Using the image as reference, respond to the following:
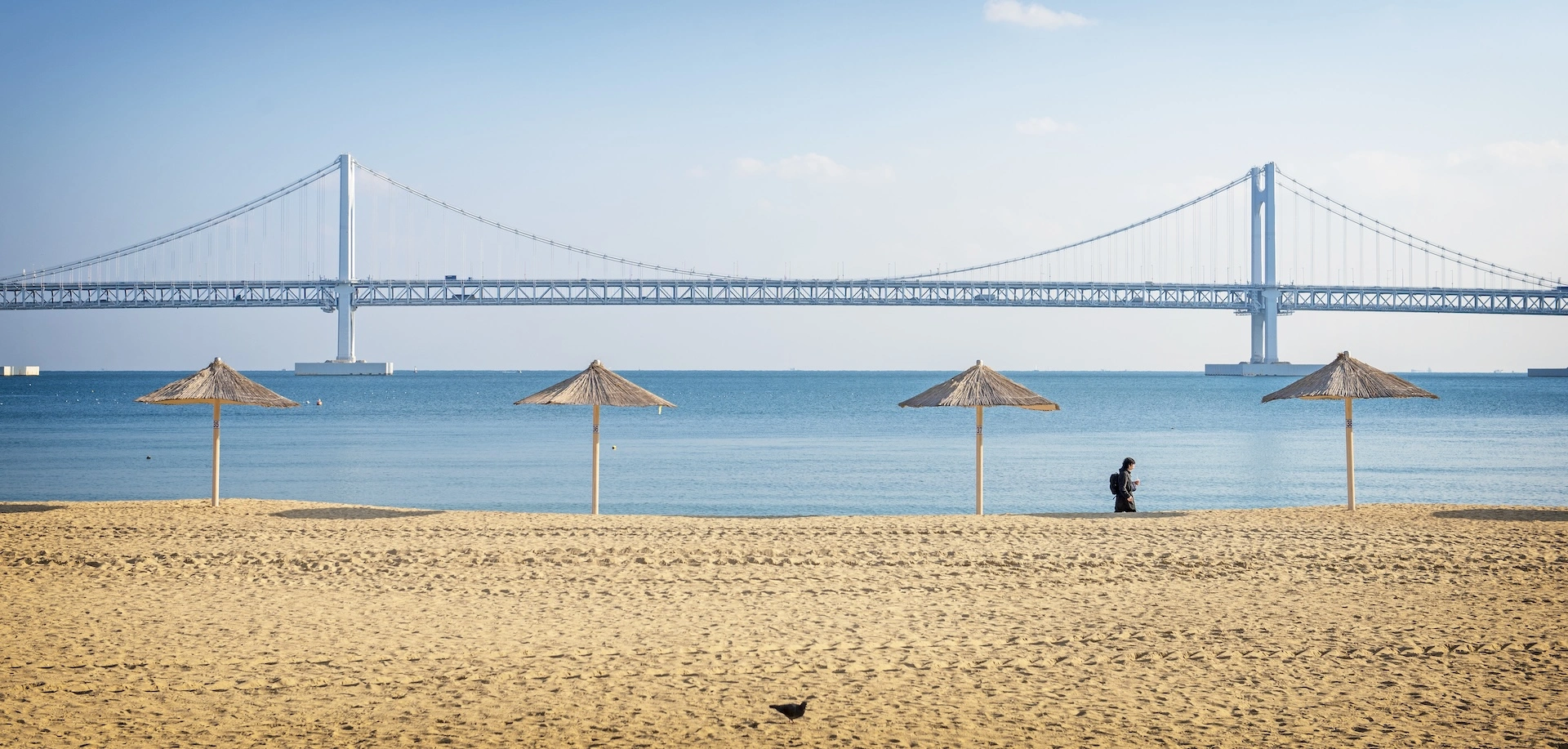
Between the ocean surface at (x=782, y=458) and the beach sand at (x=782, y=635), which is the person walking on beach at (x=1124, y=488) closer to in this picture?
the beach sand at (x=782, y=635)

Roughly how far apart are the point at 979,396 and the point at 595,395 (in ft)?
11.6

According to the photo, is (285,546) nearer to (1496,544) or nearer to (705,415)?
(1496,544)

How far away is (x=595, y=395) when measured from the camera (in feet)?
34.9

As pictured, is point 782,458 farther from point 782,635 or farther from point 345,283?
point 345,283

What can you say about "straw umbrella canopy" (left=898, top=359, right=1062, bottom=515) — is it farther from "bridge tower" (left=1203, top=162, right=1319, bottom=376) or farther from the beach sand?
"bridge tower" (left=1203, top=162, right=1319, bottom=376)

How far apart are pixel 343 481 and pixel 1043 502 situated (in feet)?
31.5

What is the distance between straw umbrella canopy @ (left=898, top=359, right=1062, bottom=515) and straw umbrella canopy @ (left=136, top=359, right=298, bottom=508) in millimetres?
5845

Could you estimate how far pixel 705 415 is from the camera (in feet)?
121

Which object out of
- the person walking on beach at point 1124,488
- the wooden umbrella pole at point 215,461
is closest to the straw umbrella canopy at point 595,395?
the wooden umbrella pole at point 215,461

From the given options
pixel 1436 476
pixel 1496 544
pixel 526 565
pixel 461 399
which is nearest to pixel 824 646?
pixel 526 565

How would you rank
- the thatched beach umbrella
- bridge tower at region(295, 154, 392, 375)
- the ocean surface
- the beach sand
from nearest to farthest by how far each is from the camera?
the beach sand < the thatched beach umbrella < the ocean surface < bridge tower at region(295, 154, 392, 375)

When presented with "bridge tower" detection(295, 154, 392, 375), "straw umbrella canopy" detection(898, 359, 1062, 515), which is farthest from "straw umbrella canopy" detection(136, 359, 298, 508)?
"bridge tower" detection(295, 154, 392, 375)

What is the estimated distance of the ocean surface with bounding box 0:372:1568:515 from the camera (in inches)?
560

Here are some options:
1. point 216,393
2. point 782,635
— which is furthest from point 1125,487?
point 216,393
